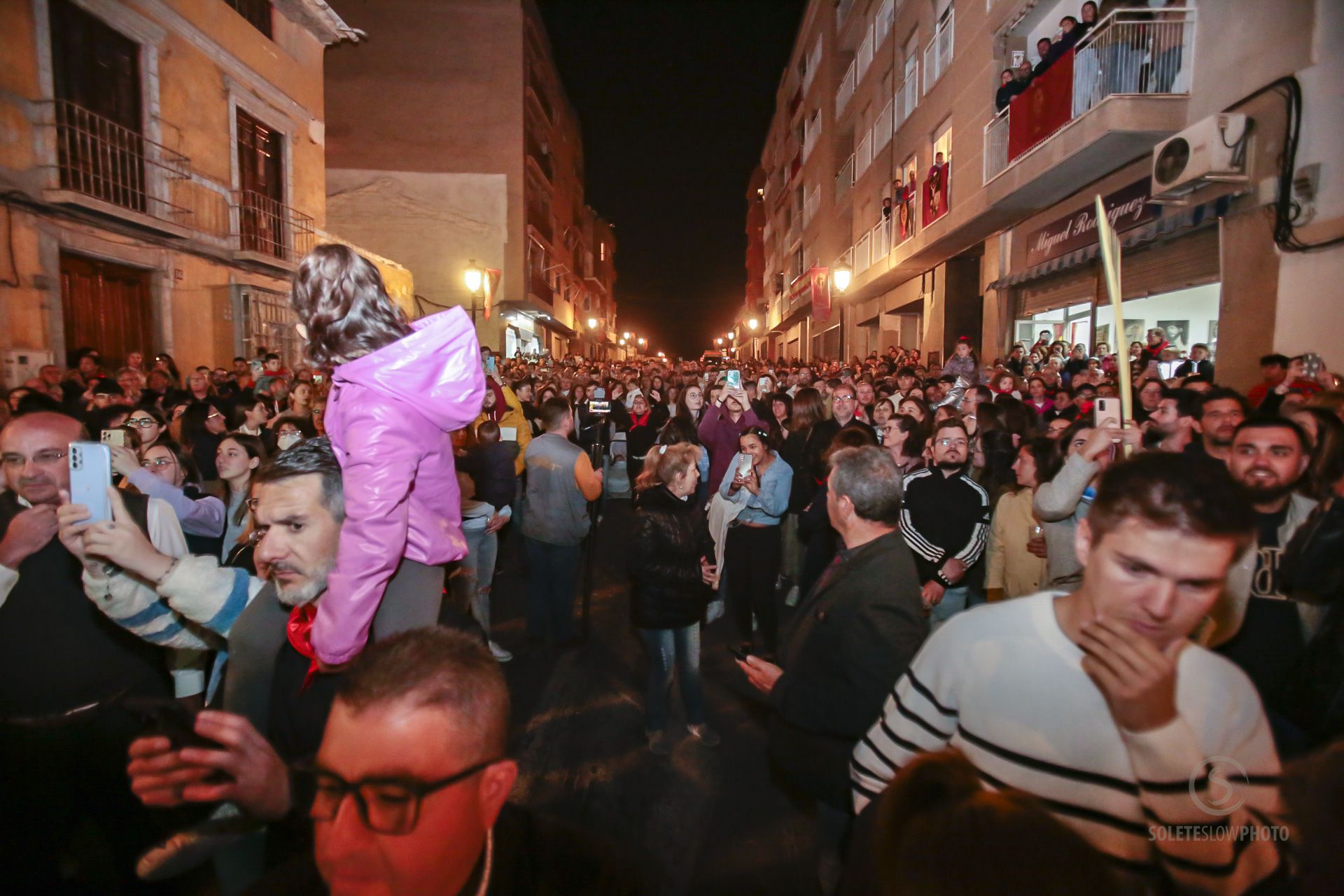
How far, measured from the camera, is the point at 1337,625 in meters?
2.54

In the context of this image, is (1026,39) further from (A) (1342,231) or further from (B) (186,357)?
(B) (186,357)

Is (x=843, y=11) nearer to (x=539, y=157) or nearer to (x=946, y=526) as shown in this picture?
(x=539, y=157)

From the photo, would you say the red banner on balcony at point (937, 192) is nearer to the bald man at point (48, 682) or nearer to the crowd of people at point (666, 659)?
the crowd of people at point (666, 659)

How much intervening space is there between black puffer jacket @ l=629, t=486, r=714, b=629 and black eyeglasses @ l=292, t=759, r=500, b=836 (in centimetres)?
307

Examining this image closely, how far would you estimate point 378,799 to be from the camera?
113 cm

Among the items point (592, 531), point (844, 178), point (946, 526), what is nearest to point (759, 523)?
point (946, 526)

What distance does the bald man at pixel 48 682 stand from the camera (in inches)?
99.2

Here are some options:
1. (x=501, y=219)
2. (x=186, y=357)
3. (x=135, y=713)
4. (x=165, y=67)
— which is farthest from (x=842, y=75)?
(x=135, y=713)

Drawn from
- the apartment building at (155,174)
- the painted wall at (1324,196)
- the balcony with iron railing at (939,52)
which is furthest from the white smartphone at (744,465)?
the balcony with iron railing at (939,52)

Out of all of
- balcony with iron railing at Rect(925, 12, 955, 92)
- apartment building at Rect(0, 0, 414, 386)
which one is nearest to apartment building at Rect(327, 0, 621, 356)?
apartment building at Rect(0, 0, 414, 386)

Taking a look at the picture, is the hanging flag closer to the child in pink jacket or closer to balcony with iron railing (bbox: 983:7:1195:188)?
balcony with iron railing (bbox: 983:7:1195:188)

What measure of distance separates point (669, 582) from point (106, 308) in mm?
12268

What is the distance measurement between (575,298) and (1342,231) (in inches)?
1836

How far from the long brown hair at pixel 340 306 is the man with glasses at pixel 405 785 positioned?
3.69 ft
